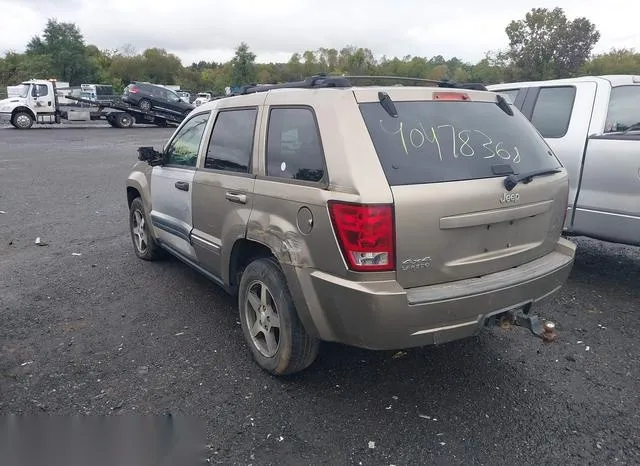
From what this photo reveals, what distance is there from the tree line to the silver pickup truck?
23.5 meters

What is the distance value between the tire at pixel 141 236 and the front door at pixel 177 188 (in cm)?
46

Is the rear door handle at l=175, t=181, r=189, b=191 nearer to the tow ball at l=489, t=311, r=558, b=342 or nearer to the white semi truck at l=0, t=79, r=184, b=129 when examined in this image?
the tow ball at l=489, t=311, r=558, b=342

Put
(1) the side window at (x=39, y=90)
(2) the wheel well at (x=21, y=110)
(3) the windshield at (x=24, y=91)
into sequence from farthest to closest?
(2) the wheel well at (x=21, y=110) < (3) the windshield at (x=24, y=91) < (1) the side window at (x=39, y=90)

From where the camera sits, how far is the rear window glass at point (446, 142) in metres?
2.82

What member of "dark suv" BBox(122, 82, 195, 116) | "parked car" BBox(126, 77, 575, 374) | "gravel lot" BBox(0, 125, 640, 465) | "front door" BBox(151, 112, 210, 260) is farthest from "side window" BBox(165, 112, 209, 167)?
"dark suv" BBox(122, 82, 195, 116)

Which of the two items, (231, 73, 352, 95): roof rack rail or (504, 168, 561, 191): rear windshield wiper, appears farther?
(231, 73, 352, 95): roof rack rail

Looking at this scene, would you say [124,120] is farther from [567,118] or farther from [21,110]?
[567,118]

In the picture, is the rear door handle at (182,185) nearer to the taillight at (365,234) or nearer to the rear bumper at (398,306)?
the rear bumper at (398,306)

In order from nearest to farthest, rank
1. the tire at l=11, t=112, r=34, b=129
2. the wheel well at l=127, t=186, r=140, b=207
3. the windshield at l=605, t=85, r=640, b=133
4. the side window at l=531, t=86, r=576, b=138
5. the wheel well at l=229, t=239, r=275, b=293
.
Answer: the wheel well at l=229, t=239, r=275, b=293 → the windshield at l=605, t=85, r=640, b=133 → the side window at l=531, t=86, r=576, b=138 → the wheel well at l=127, t=186, r=140, b=207 → the tire at l=11, t=112, r=34, b=129

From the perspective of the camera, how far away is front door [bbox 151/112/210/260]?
14.2 feet

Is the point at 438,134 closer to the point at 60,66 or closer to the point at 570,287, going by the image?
the point at 570,287

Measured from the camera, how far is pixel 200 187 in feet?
13.2

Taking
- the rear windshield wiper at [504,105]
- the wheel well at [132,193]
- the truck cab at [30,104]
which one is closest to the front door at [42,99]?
the truck cab at [30,104]

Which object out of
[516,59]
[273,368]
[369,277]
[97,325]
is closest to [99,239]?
[97,325]
